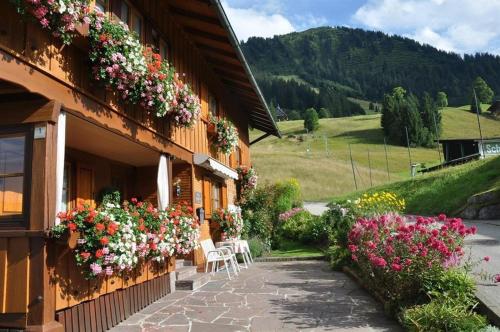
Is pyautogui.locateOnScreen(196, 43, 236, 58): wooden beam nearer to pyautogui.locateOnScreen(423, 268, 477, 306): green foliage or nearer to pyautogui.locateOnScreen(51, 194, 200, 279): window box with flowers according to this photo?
pyautogui.locateOnScreen(51, 194, 200, 279): window box with flowers

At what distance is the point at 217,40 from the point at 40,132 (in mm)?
6250

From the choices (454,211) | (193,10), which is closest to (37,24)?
(193,10)

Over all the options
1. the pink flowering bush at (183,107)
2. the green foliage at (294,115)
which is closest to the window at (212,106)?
the pink flowering bush at (183,107)

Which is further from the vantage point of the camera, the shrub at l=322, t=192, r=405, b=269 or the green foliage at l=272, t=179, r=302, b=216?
the green foliage at l=272, t=179, r=302, b=216

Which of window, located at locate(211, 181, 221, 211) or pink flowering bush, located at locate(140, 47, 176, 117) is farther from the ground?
pink flowering bush, located at locate(140, 47, 176, 117)

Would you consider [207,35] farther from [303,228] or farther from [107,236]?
[303,228]

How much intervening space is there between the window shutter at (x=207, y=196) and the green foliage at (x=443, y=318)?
7.01m

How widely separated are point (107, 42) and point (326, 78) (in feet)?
650

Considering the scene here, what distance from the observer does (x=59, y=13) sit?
4.58 m

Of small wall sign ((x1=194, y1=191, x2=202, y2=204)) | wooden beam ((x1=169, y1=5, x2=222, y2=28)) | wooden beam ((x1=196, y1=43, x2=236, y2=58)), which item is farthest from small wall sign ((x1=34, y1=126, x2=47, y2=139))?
wooden beam ((x1=196, y1=43, x2=236, y2=58))

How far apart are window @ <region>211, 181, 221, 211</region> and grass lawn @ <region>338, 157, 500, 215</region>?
13.2 m

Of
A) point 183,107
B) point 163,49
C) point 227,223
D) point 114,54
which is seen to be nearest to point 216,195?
point 227,223

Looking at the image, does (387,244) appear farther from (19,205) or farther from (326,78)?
(326,78)

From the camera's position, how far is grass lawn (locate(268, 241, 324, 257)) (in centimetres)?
1423
